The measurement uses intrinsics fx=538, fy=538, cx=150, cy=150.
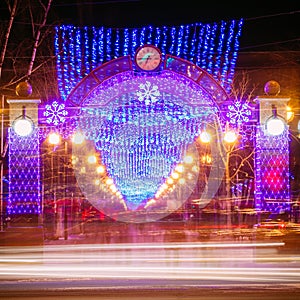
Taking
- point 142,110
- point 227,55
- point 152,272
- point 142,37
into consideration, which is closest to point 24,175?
point 142,110

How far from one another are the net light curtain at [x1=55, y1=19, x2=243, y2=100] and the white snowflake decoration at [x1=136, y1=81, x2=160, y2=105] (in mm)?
1059

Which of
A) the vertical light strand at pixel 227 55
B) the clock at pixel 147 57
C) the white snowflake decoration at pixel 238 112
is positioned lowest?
the white snowflake decoration at pixel 238 112

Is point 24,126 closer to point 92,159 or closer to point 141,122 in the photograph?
point 141,122

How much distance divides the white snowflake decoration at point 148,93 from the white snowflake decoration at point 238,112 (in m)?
2.28

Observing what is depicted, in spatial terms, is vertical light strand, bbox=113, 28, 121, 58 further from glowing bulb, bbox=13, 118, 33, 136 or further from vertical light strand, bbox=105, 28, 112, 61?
glowing bulb, bbox=13, 118, 33, 136

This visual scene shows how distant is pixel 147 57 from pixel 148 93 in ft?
6.43

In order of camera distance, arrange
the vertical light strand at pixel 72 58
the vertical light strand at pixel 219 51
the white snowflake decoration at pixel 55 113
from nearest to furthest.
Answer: the white snowflake decoration at pixel 55 113, the vertical light strand at pixel 219 51, the vertical light strand at pixel 72 58

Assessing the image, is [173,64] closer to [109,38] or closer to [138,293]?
[109,38]

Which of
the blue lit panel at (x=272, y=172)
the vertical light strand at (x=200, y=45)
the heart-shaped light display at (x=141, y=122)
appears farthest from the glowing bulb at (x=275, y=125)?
the vertical light strand at (x=200, y=45)

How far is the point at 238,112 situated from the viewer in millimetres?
15617

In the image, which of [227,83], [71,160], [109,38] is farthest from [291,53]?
[71,160]

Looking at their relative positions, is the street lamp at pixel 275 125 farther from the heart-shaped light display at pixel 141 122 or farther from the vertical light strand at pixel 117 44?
the vertical light strand at pixel 117 44

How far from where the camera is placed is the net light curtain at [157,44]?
16.2 m

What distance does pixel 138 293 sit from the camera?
8422 millimetres
